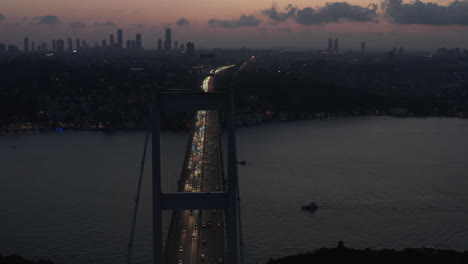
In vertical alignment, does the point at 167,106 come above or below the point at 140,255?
above

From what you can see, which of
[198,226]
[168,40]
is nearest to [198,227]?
[198,226]

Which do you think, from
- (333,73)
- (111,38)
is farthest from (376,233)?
(111,38)

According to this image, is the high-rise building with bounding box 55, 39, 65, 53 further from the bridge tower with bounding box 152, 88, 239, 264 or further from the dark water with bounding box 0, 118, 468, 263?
the bridge tower with bounding box 152, 88, 239, 264

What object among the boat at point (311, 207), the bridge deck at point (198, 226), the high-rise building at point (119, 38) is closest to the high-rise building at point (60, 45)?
the high-rise building at point (119, 38)

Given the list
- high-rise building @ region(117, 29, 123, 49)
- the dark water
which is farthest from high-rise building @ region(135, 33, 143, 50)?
the dark water

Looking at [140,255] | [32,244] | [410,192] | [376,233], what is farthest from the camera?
[410,192]

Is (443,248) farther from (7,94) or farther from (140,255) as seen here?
(7,94)

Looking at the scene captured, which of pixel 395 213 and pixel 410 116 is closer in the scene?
pixel 395 213
